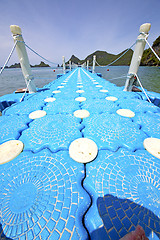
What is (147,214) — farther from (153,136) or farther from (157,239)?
(153,136)

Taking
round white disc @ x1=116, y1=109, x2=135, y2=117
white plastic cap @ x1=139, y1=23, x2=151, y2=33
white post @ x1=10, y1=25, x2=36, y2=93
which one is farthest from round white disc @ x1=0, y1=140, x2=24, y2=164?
white plastic cap @ x1=139, y1=23, x2=151, y2=33

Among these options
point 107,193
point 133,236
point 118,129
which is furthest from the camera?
point 118,129

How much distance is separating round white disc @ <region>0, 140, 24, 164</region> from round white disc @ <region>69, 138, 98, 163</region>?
2.67 ft

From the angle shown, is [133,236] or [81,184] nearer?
[133,236]

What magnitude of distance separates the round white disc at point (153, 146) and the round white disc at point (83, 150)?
80cm

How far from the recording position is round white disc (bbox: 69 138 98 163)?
1.34 meters

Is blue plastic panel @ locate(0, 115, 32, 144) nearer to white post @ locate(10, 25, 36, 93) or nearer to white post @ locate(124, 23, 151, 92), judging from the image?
white post @ locate(10, 25, 36, 93)

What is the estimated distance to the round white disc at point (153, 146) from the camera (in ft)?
4.69

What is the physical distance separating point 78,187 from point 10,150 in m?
1.16

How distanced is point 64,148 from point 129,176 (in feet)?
3.12

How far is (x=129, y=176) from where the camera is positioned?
45.9 inches

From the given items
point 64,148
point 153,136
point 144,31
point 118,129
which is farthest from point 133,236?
point 144,31

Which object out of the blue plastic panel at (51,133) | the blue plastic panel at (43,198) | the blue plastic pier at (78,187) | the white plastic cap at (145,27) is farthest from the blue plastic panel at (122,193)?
the white plastic cap at (145,27)

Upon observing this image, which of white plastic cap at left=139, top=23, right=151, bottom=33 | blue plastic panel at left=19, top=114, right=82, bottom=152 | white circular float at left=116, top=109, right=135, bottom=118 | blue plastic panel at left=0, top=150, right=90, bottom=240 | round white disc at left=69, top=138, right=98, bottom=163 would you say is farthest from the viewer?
white plastic cap at left=139, top=23, right=151, bottom=33
